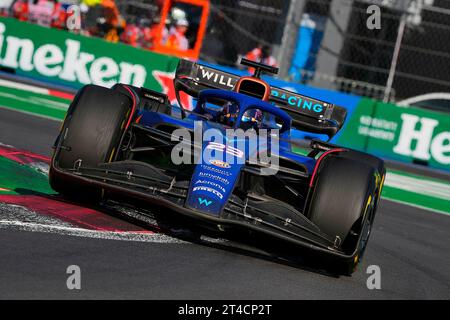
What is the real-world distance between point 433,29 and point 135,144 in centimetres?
1321

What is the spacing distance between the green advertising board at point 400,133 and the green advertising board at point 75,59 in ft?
13.5

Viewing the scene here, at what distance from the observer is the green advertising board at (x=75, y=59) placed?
18156mm

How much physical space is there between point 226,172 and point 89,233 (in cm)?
104

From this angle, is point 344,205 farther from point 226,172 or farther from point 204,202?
point 204,202

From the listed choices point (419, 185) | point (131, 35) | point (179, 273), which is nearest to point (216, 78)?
point (179, 273)

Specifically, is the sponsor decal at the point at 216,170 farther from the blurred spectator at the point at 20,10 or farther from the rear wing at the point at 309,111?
the blurred spectator at the point at 20,10

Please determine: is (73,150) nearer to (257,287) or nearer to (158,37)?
(257,287)

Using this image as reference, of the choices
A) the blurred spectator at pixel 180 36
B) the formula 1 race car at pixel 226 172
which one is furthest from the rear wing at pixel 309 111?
the blurred spectator at pixel 180 36

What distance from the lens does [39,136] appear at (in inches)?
439

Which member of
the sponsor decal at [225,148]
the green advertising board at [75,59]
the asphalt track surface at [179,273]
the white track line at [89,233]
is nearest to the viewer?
the asphalt track surface at [179,273]

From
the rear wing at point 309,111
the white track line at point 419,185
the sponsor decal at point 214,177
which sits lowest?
the white track line at point 419,185

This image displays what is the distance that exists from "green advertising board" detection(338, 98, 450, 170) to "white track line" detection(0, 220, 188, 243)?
37.5 feet

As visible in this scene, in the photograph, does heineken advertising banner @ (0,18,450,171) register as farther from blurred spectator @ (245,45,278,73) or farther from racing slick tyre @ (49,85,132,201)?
racing slick tyre @ (49,85,132,201)
